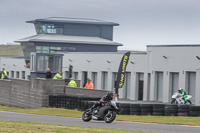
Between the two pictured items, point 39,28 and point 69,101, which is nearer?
point 69,101

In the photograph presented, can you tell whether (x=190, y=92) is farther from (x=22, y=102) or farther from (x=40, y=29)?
(x=40, y=29)

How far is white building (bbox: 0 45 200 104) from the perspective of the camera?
38.6 m

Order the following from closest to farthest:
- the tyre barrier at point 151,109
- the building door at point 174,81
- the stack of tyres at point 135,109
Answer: the tyre barrier at point 151,109, the stack of tyres at point 135,109, the building door at point 174,81

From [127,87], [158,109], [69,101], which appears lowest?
[127,87]

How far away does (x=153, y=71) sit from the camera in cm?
4294

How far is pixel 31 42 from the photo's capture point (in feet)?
247

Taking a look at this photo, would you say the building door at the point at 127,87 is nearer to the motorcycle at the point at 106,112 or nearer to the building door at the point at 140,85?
the building door at the point at 140,85

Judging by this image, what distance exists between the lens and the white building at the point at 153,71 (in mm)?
38597

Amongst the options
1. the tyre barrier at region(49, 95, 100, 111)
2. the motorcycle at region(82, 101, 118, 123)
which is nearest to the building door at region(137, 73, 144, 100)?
the tyre barrier at region(49, 95, 100, 111)

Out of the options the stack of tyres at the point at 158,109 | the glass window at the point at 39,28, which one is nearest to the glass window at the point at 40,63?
the stack of tyres at the point at 158,109

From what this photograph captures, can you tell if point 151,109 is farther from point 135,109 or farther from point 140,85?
point 140,85

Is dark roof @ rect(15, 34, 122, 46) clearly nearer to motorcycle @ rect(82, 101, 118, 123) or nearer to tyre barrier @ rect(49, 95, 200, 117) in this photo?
tyre barrier @ rect(49, 95, 200, 117)

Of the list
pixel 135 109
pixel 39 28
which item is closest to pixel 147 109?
pixel 135 109

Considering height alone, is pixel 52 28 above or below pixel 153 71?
above
